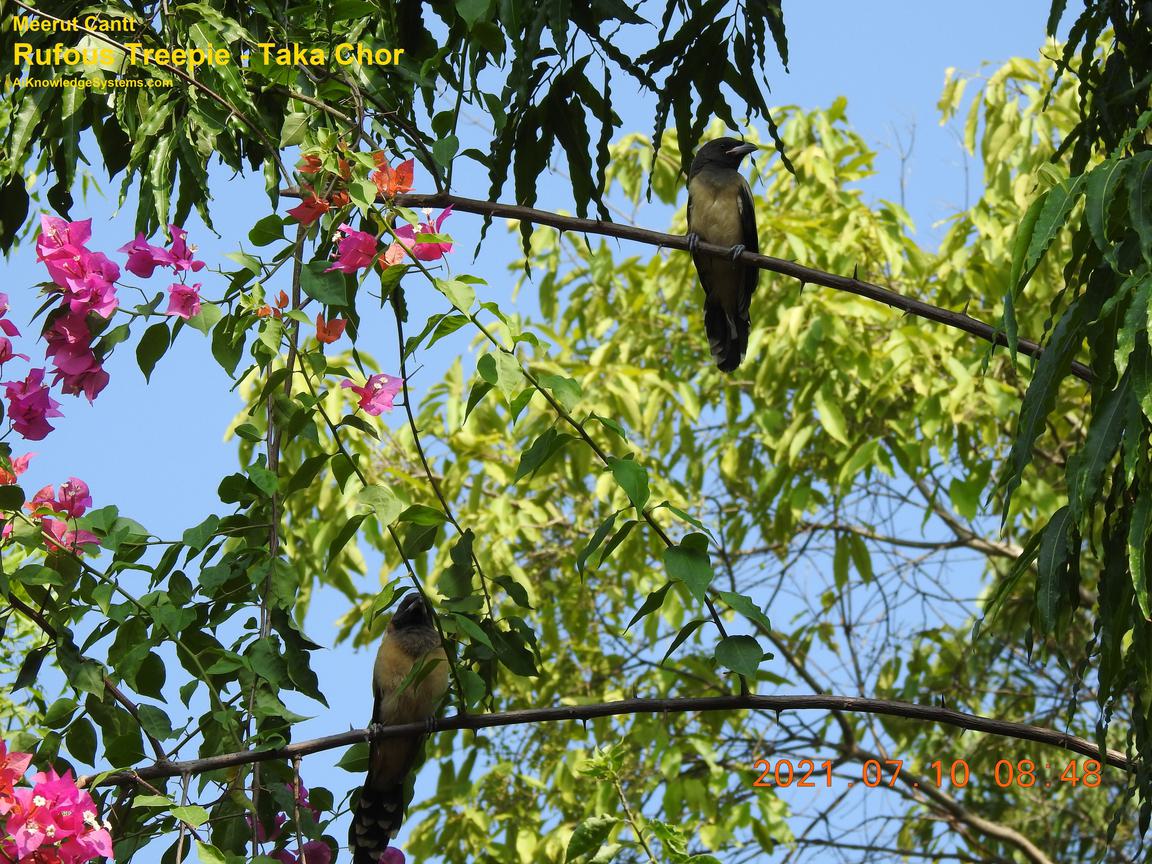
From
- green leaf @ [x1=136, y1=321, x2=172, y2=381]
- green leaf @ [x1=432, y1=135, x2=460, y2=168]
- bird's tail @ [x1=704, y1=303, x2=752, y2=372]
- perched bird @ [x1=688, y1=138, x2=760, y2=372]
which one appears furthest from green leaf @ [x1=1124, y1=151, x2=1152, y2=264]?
bird's tail @ [x1=704, y1=303, x2=752, y2=372]

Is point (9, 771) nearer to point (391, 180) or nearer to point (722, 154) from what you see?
point (391, 180)

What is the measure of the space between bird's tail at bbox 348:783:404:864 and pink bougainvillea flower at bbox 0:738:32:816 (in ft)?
3.46

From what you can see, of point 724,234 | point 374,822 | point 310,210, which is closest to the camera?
point 310,210

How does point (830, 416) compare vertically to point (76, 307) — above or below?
above

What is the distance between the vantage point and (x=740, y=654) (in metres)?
2.03

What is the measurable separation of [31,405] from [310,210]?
0.59 m

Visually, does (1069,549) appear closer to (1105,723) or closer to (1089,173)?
(1105,723)

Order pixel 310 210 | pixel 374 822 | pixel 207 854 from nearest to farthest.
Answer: pixel 207 854 < pixel 310 210 < pixel 374 822

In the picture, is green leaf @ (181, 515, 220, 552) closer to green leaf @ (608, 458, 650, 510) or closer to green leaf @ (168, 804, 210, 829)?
green leaf @ (168, 804, 210, 829)

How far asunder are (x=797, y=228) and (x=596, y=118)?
3.38m

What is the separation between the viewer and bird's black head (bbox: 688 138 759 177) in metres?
5.43

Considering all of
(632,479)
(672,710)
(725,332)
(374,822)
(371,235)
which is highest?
(725,332)

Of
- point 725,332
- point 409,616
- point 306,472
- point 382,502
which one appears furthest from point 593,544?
point 725,332

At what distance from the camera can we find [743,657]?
2.02 m
